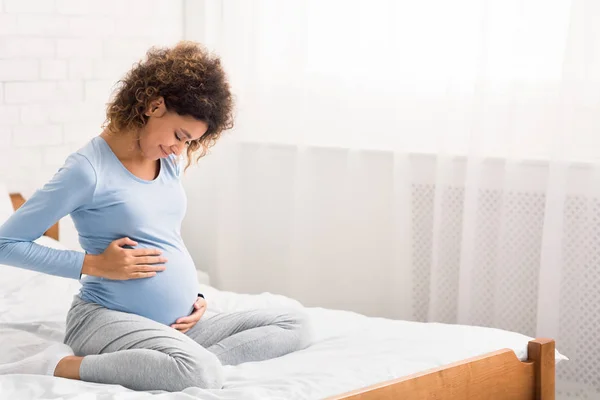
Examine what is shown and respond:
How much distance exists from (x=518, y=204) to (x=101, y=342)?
1467 millimetres

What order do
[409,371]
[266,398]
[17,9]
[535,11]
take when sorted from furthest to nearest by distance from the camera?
[17,9] < [535,11] < [409,371] < [266,398]

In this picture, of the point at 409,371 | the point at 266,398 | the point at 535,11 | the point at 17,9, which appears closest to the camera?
the point at 266,398

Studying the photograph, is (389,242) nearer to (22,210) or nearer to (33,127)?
(33,127)

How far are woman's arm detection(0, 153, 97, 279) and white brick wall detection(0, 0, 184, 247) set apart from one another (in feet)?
4.40

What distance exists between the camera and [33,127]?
3002 mm

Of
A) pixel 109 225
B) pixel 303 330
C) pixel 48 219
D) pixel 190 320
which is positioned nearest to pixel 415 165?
pixel 303 330

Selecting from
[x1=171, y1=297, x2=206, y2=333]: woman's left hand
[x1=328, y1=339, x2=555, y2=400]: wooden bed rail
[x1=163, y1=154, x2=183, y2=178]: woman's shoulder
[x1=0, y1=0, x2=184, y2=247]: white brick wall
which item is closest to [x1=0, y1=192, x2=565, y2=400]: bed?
[x1=328, y1=339, x2=555, y2=400]: wooden bed rail

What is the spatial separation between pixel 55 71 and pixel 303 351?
65.8 inches

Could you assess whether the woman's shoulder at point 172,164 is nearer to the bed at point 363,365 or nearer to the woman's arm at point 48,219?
the woman's arm at point 48,219

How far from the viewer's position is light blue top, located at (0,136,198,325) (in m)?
1.68

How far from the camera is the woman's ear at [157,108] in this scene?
68.5 inches

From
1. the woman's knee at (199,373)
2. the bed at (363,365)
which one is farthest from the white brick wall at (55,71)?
the woman's knee at (199,373)

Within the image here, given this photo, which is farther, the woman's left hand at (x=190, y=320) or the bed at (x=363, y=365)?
the woman's left hand at (x=190, y=320)

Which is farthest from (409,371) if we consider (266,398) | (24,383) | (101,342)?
(24,383)
